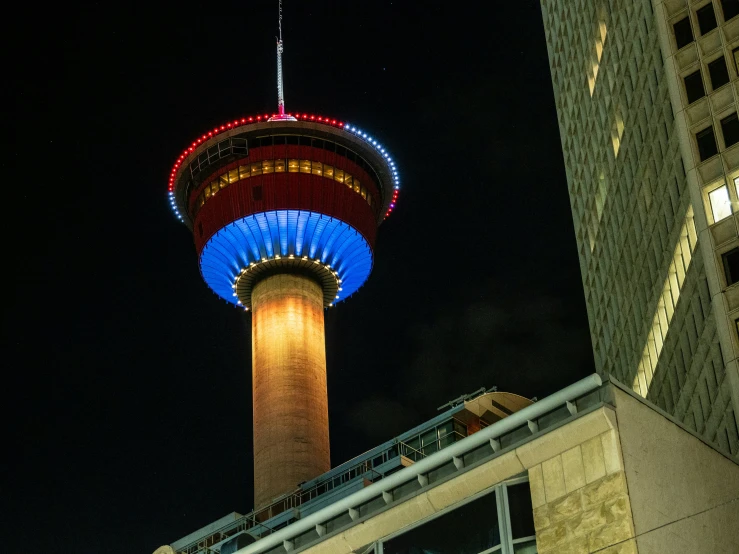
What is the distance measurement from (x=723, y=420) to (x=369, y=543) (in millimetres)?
22864

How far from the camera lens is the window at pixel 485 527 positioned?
123 feet

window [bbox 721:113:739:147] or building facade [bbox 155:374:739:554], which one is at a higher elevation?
window [bbox 721:113:739:147]

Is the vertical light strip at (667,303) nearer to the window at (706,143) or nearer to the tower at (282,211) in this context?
the window at (706,143)

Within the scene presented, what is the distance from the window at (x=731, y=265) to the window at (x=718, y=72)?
26.6 feet

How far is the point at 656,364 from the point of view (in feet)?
234

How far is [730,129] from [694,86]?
3692 millimetres

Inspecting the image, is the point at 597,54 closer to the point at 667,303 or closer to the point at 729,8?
the point at 667,303

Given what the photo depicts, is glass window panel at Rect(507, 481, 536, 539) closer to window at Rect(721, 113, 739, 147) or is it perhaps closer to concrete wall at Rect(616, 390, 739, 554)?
concrete wall at Rect(616, 390, 739, 554)

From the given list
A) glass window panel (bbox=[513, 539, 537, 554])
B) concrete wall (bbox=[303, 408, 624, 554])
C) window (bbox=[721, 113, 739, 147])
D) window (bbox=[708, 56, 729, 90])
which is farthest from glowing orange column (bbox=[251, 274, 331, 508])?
glass window panel (bbox=[513, 539, 537, 554])

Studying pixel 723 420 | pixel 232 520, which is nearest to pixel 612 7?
pixel 723 420

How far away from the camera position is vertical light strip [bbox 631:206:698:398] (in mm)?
63688

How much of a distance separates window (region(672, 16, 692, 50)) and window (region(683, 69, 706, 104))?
72.5 inches

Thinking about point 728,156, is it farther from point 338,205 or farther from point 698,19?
point 338,205

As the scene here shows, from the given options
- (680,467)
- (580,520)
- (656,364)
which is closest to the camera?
(580,520)
